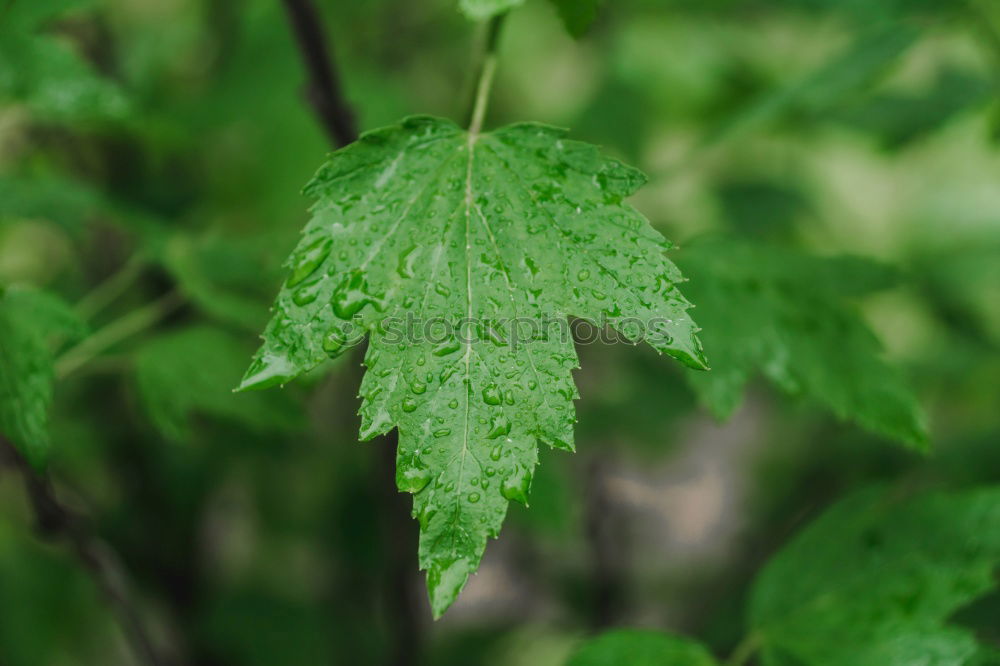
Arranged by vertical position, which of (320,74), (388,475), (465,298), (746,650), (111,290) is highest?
(320,74)

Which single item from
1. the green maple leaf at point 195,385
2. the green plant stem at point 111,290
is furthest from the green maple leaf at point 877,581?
the green plant stem at point 111,290

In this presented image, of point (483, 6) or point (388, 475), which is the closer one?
point (483, 6)

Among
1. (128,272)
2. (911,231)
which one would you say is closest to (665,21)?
(911,231)

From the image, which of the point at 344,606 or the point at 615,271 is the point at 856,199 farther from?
Result: the point at 615,271

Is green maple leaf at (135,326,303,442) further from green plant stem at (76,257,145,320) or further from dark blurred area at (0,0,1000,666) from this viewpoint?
green plant stem at (76,257,145,320)

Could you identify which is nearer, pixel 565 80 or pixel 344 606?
pixel 344 606

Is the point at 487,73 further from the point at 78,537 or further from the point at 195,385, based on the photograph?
the point at 78,537

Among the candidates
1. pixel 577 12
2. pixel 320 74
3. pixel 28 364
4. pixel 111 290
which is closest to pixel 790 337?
pixel 577 12
